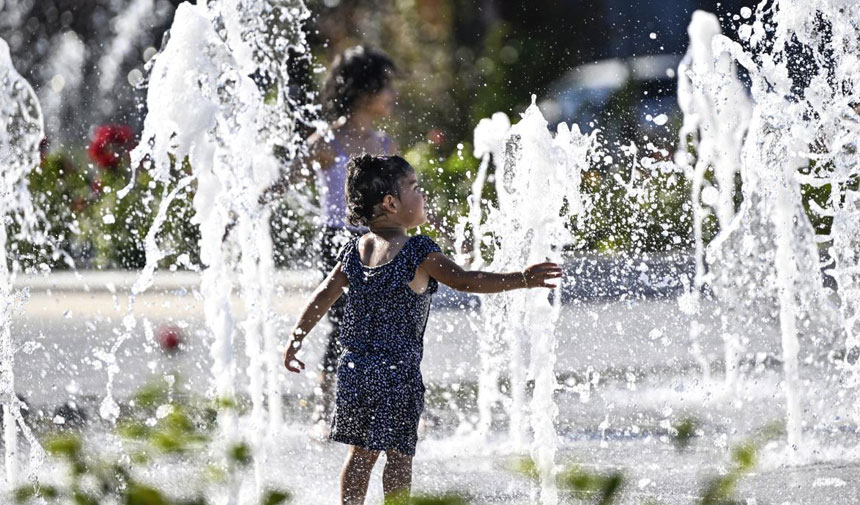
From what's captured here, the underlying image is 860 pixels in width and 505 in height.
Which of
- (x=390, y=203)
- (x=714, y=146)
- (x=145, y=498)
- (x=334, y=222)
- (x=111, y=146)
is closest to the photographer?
(x=145, y=498)

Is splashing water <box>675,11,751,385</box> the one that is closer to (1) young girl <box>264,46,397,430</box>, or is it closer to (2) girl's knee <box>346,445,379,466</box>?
(1) young girl <box>264,46,397,430</box>

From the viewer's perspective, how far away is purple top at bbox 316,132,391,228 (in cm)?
474

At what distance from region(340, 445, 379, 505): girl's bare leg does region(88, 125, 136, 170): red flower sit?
978cm

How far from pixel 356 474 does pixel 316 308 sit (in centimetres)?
43

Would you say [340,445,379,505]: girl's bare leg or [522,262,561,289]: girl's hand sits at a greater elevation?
[522,262,561,289]: girl's hand

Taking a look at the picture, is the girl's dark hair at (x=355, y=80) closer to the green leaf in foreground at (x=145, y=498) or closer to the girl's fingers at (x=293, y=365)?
the girl's fingers at (x=293, y=365)

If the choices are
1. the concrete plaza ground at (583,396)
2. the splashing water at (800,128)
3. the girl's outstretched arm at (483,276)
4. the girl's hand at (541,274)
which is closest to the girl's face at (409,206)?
the girl's outstretched arm at (483,276)

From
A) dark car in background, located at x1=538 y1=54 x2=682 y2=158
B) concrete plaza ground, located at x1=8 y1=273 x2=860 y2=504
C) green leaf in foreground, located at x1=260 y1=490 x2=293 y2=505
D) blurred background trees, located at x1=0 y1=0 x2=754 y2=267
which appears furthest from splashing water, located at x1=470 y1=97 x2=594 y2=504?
dark car in background, located at x1=538 y1=54 x2=682 y2=158

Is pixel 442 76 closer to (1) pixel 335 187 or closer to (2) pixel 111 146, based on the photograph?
(2) pixel 111 146

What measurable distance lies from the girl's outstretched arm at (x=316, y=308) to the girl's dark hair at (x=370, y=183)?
14cm

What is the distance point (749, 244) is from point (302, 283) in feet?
12.1

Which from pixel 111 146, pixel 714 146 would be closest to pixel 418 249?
pixel 714 146

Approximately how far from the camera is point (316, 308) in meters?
3.46

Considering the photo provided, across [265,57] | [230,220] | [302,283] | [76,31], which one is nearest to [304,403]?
[230,220]
